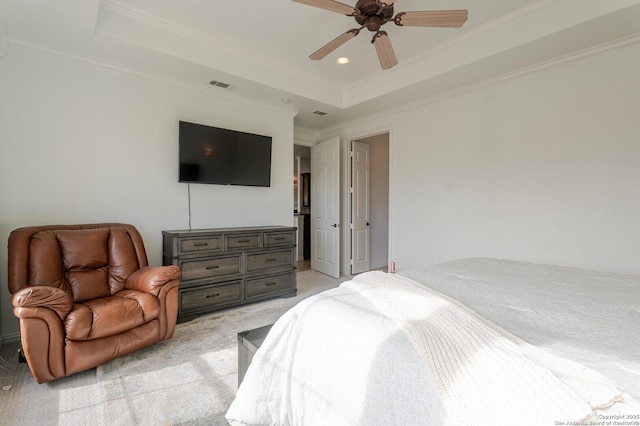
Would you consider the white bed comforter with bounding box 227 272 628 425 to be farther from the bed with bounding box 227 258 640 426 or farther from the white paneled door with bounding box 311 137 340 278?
the white paneled door with bounding box 311 137 340 278

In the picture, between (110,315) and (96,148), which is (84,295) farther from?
(96,148)

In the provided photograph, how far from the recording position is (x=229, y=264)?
333 centimetres

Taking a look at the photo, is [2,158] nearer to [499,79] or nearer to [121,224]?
[121,224]

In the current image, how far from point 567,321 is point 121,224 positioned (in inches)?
130

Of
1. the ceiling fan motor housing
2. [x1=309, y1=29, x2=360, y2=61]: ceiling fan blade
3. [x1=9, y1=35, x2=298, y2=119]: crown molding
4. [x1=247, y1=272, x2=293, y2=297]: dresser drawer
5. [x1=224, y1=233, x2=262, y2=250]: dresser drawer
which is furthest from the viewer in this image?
[x1=247, y1=272, x2=293, y2=297]: dresser drawer

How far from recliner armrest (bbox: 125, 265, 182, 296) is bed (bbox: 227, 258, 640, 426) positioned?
1446mm

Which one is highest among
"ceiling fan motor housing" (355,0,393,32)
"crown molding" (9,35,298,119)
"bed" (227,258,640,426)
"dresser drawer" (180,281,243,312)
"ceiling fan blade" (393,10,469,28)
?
"crown molding" (9,35,298,119)

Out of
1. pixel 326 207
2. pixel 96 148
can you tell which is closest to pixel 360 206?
pixel 326 207

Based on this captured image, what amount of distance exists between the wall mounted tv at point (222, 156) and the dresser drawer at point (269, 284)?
48.2 inches

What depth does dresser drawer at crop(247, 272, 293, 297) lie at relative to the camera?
349 cm

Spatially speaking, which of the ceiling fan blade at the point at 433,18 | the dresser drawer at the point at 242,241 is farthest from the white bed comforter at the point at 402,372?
the dresser drawer at the point at 242,241

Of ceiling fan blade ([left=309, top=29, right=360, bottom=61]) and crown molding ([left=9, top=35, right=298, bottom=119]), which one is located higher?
crown molding ([left=9, top=35, right=298, bottom=119])

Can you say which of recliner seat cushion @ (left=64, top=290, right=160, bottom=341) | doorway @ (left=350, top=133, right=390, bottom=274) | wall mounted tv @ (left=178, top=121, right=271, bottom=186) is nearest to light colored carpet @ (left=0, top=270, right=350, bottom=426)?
recliner seat cushion @ (left=64, top=290, right=160, bottom=341)

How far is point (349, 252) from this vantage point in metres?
5.04
